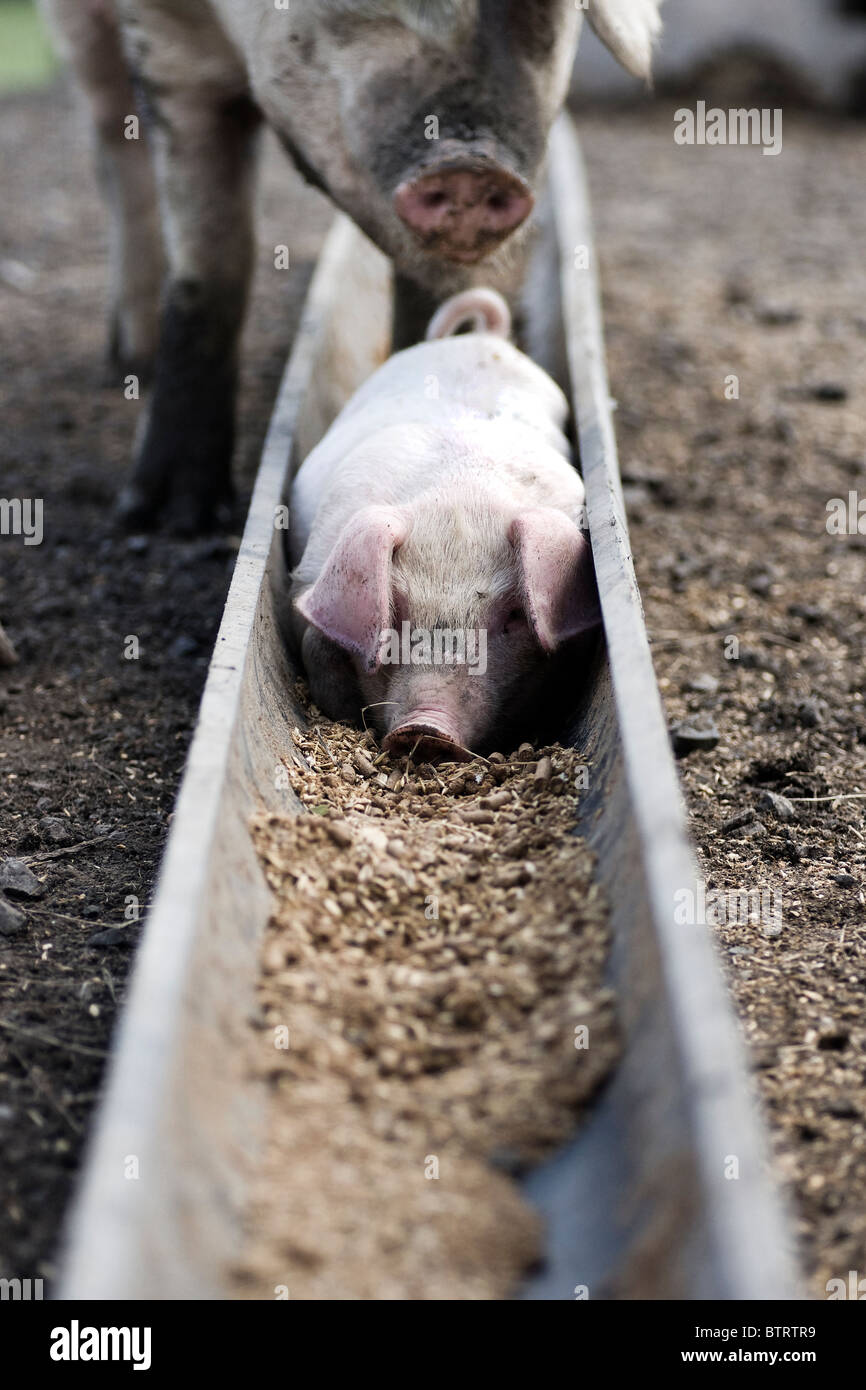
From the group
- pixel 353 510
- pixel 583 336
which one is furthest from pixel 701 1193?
pixel 583 336

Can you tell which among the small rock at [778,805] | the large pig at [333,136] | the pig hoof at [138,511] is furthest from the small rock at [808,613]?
the pig hoof at [138,511]

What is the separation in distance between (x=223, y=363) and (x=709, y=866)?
2330mm

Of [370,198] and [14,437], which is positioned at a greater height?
[14,437]

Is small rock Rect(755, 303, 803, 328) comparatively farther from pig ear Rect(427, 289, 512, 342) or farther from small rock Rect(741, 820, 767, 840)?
small rock Rect(741, 820, 767, 840)

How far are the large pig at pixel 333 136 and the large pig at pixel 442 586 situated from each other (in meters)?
0.60

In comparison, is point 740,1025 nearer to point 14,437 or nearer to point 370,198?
point 370,198

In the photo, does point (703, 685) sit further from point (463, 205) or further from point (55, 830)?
point (55, 830)

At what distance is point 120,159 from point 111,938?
3699 millimetres

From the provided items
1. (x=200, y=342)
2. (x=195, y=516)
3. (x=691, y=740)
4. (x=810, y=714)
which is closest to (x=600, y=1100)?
(x=691, y=740)

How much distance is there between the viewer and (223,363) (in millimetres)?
4297

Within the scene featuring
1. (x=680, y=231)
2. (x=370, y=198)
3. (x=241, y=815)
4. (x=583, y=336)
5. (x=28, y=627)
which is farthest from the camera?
(x=680, y=231)

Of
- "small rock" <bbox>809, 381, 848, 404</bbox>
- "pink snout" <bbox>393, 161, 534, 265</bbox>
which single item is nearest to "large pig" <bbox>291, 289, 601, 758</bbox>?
"pink snout" <bbox>393, 161, 534, 265</bbox>

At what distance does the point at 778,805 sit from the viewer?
9.82 ft

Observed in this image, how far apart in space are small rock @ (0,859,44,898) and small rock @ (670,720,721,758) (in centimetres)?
142
